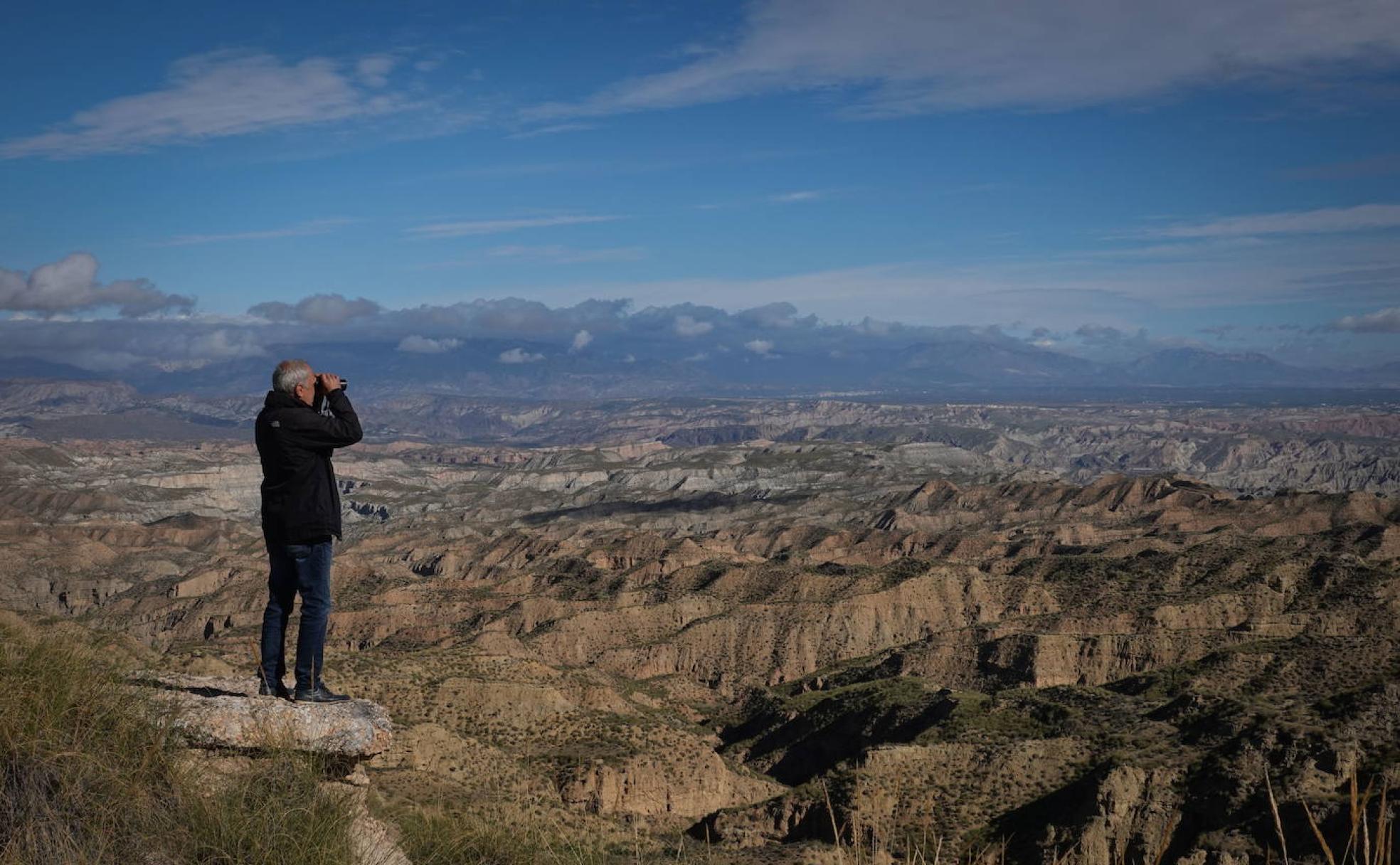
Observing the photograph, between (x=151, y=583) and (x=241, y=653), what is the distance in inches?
2822

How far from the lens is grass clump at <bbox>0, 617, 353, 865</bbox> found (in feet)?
18.5

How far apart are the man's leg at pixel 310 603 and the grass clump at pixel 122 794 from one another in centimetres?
214

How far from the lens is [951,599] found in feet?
270

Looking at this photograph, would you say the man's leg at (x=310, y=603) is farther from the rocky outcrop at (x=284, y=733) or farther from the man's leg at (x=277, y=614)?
the rocky outcrop at (x=284, y=733)

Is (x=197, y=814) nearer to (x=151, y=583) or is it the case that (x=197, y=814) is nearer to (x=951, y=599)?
(x=951, y=599)

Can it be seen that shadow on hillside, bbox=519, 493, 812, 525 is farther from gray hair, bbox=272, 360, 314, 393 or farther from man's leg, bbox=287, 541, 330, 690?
gray hair, bbox=272, 360, 314, 393

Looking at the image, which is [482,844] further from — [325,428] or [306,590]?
[325,428]

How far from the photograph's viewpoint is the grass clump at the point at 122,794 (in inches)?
223

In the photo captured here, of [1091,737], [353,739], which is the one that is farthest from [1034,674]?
[353,739]

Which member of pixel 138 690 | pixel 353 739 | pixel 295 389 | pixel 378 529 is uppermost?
pixel 295 389

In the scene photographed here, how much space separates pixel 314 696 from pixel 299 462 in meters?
2.05

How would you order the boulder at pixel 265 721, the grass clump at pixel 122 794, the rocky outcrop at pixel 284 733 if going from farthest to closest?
the boulder at pixel 265 721
the rocky outcrop at pixel 284 733
the grass clump at pixel 122 794

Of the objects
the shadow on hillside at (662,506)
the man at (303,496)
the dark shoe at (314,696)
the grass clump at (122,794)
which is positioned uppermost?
the man at (303,496)

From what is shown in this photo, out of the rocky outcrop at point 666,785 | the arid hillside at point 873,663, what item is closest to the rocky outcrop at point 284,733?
the arid hillside at point 873,663
